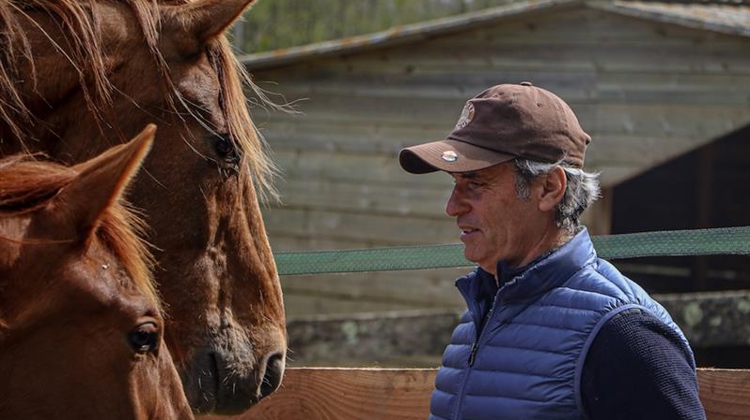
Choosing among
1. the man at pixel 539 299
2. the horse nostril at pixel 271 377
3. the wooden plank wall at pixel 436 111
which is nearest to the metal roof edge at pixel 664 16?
the wooden plank wall at pixel 436 111

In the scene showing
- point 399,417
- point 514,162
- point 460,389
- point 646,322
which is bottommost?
point 399,417

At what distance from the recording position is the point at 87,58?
9.73 ft

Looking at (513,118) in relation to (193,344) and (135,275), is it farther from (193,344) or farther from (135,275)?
(193,344)

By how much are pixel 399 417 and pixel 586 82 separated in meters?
5.94

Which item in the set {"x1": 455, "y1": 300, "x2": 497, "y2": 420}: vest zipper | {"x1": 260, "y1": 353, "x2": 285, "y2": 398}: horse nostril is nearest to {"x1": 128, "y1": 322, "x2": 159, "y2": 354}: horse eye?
{"x1": 455, "y1": 300, "x2": 497, "y2": 420}: vest zipper

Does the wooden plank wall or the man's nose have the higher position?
the man's nose

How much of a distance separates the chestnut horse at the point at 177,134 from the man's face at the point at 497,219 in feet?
2.83

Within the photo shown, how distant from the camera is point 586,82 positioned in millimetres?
8477

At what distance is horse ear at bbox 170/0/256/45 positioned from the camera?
314 cm

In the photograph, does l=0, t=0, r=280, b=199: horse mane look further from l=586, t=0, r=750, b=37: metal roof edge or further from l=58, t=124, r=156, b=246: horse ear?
l=586, t=0, r=750, b=37: metal roof edge

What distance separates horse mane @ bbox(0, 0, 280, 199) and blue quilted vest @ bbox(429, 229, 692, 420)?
3.47ft

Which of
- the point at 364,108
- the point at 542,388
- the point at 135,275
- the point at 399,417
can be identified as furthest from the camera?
the point at 364,108

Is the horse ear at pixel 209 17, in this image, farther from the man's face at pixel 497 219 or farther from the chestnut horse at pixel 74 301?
the chestnut horse at pixel 74 301

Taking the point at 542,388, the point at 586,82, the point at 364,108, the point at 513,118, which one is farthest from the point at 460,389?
the point at 364,108
